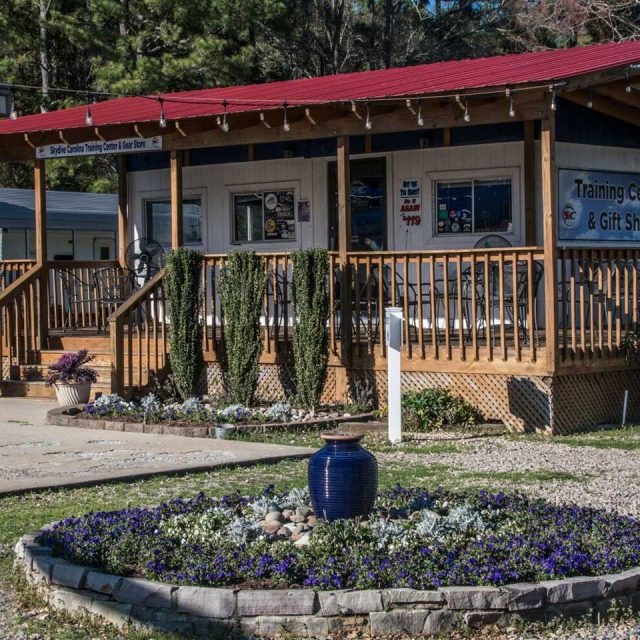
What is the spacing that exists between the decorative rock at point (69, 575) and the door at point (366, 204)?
10.4m

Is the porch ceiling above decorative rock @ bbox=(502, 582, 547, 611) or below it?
above

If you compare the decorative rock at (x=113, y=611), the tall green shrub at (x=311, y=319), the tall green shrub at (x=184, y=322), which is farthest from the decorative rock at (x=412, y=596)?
the tall green shrub at (x=184, y=322)

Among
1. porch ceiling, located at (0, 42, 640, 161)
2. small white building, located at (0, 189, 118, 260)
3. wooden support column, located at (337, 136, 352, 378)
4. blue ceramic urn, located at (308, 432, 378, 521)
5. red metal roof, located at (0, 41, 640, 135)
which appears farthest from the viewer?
small white building, located at (0, 189, 118, 260)

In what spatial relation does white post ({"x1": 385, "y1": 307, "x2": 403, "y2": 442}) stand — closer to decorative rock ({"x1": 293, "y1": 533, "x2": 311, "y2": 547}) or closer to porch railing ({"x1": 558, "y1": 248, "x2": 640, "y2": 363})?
porch railing ({"x1": 558, "y1": 248, "x2": 640, "y2": 363})

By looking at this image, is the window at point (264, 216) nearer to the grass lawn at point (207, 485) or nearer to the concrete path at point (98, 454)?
the concrete path at point (98, 454)

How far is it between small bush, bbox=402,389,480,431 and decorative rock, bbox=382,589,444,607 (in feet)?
23.2

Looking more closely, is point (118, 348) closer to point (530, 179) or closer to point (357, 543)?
point (530, 179)

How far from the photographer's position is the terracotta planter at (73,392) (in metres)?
13.9

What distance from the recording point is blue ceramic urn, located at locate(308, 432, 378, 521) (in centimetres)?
648

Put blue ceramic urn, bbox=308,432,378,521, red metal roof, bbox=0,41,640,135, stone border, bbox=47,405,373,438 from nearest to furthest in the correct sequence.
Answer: blue ceramic urn, bbox=308,432,378,521
stone border, bbox=47,405,373,438
red metal roof, bbox=0,41,640,135

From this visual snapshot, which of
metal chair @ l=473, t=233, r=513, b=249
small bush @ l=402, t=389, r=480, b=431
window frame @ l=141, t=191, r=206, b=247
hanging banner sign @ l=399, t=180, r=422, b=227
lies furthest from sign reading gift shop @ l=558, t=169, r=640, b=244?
window frame @ l=141, t=191, r=206, b=247

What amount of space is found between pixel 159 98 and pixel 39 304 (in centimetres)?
346

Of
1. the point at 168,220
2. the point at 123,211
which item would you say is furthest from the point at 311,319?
the point at 123,211

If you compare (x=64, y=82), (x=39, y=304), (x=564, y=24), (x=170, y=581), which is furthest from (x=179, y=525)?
(x=64, y=82)
